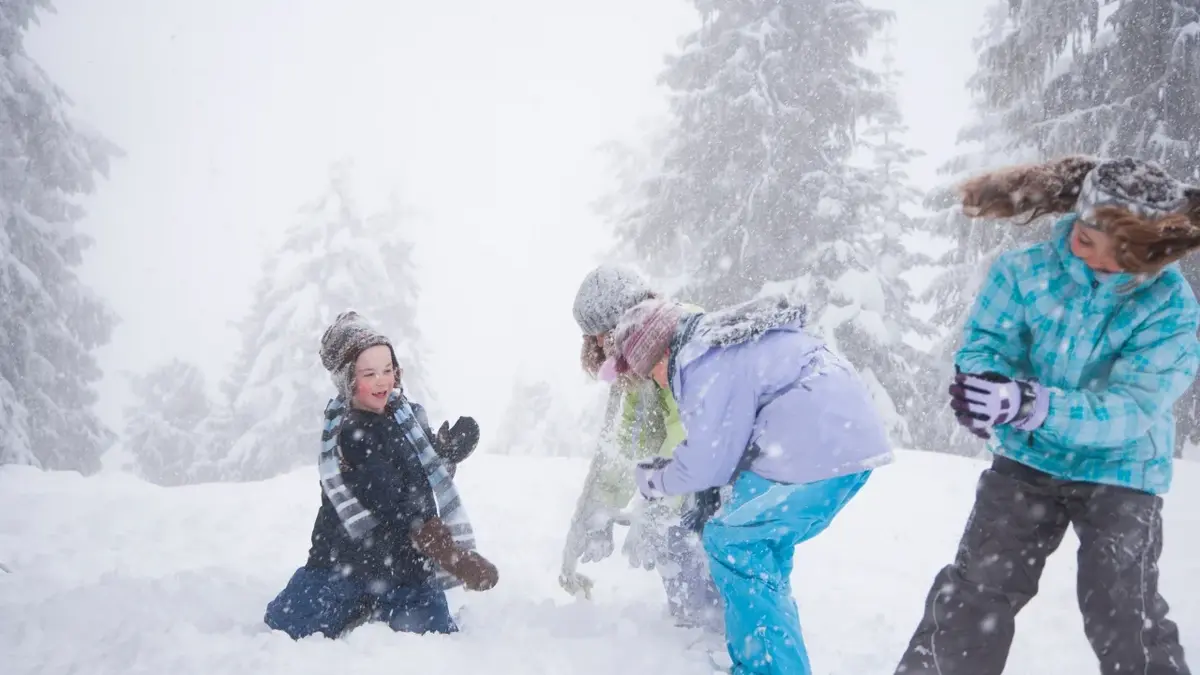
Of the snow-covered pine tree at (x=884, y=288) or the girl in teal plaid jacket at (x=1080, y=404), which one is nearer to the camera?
the girl in teal plaid jacket at (x=1080, y=404)

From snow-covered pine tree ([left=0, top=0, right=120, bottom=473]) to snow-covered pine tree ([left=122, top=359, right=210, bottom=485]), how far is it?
732 cm

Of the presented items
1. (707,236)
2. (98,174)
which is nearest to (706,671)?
(707,236)

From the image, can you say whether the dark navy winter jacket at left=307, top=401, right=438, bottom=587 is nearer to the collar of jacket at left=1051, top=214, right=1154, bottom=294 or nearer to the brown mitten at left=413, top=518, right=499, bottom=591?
the brown mitten at left=413, top=518, right=499, bottom=591

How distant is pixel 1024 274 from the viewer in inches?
102

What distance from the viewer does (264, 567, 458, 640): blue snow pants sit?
3.28 metres

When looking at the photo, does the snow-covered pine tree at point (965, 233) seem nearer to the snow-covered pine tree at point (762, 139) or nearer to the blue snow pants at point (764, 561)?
the snow-covered pine tree at point (762, 139)

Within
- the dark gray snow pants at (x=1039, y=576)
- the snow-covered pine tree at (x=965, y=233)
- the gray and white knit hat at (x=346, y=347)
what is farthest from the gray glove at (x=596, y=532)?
the snow-covered pine tree at (x=965, y=233)

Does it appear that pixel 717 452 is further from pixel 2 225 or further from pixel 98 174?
pixel 98 174

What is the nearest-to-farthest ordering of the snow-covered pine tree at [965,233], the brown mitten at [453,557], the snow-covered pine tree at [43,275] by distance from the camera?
the brown mitten at [453,557]
the snow-covered pine tree at [965,233]
the snow-covered pine tree at [43,275]

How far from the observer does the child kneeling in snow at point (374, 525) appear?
10.8ft

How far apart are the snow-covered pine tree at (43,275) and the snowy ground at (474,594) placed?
6.33 m

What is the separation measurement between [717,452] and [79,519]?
6.45 metres

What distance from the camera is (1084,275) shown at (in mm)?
2420

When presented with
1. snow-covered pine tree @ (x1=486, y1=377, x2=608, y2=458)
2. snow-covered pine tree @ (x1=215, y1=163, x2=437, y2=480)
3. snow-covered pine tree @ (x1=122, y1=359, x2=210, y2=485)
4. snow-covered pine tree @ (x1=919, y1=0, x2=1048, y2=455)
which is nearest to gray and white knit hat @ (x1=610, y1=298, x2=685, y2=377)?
snow-covered pine tree @ (x1=919, y1=0, x2=1048, y2=455)
